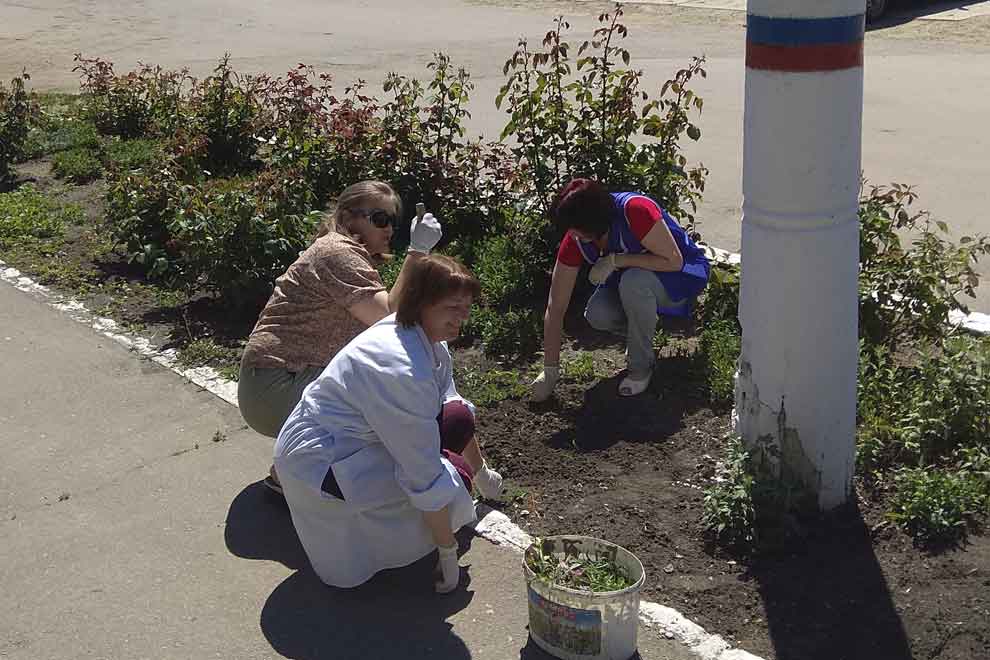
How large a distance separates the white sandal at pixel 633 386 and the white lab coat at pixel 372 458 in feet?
4.54

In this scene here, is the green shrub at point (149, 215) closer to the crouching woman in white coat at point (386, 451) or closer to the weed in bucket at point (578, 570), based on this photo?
the crouching woman in white coat at point (386, 451)

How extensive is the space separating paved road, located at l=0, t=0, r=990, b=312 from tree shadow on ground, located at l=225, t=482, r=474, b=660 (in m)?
3.64

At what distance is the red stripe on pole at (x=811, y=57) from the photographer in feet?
12.7

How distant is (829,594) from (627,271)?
1944 millimetres

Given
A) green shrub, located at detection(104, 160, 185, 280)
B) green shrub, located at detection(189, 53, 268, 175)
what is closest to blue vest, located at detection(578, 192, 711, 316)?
green shrub, located at detection(104, 160, 185, 280)

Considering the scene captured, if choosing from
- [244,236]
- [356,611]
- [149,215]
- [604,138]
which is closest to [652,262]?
[604,138]

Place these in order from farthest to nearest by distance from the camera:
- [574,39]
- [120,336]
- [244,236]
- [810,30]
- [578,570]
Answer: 1. [574,39]
2. [244,236]
3. [120,336]
4. [578,570]
5. [810,30]

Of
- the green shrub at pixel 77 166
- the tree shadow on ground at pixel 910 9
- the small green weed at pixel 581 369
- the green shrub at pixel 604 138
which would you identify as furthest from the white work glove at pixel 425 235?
the tree shadow on ground at pixel 910 9

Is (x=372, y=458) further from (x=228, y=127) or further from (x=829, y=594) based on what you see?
(x=228, y=127)

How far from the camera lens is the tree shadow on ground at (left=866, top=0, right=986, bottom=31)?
1706 centimetres

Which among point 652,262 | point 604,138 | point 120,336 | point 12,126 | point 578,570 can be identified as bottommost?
point 578,570

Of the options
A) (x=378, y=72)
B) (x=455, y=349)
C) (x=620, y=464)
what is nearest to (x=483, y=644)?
(x=620, y=464)

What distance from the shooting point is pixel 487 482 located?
15.4 feet

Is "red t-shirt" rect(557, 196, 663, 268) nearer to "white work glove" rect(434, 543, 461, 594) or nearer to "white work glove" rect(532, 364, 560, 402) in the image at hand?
"white work glove" rect(532, 364, 560, 402)
